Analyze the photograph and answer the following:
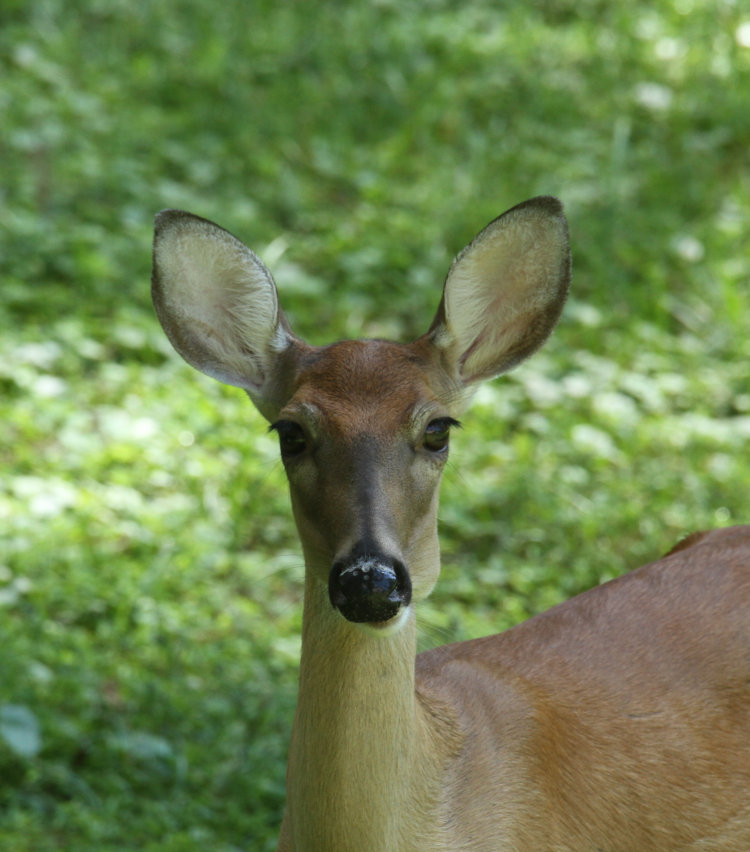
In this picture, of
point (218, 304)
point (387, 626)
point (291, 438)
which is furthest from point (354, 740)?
point (218, 304)

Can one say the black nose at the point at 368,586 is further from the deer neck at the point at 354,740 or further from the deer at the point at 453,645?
the deer neck at the point at 354,740

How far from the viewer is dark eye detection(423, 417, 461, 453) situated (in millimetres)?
2945

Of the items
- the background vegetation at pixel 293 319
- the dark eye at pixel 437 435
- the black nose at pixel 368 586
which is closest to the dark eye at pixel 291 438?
the dark eye at pixel 437 435

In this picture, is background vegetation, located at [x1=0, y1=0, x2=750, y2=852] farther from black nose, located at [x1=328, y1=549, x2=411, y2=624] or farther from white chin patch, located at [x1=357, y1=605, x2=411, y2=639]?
black nose, located at [x1=328, y1=549, x2=411, y2=624]

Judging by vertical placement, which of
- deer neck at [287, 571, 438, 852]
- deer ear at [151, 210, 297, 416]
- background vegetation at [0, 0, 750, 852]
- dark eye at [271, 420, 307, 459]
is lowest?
deer neck at [287, 571, 438, 852]

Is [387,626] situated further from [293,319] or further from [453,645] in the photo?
[293,319]

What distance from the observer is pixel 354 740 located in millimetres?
2904

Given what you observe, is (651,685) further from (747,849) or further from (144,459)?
(144,459)

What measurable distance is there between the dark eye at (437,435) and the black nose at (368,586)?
1.20 feet

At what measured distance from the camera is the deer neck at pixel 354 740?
2891 mm

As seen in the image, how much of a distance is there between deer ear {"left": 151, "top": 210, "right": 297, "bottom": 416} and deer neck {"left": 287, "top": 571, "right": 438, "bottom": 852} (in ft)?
1.96

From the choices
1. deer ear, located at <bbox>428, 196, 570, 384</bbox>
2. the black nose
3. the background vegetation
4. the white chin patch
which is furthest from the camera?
the background vegetation

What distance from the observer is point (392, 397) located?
9.61 feet

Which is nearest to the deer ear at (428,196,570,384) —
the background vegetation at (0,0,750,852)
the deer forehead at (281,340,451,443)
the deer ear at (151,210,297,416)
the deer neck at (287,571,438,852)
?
the deer forehead at (281,340,451,443)
